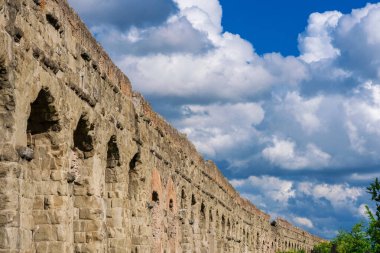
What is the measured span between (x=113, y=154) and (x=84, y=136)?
207cm

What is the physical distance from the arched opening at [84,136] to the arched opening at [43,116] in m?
1.58

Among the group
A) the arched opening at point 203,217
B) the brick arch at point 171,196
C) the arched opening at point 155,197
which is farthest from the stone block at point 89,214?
the arched opening at point 203,217

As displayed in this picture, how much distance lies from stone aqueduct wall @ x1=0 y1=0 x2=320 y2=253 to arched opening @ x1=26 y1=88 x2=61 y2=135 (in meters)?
0.02

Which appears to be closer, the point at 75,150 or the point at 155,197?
the point at 75,150

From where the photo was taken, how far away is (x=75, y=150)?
12.6 m

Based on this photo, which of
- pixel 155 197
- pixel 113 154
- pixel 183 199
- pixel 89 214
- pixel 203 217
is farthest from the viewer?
pixel 203 217

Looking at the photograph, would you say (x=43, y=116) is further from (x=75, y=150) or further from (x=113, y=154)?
(x=113, y=154)

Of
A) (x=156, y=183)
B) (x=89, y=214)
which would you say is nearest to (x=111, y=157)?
(x=89, y=214)

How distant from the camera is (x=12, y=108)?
845 centimetres

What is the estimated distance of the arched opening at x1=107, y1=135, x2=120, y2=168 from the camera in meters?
14.2

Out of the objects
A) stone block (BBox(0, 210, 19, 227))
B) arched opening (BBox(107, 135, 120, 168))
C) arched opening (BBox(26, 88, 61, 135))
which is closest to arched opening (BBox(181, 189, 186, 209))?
arched opening (BBox(107, 135, 120, 168))

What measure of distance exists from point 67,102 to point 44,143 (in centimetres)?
82

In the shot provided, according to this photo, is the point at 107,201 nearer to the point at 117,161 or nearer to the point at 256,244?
the point at 117,161

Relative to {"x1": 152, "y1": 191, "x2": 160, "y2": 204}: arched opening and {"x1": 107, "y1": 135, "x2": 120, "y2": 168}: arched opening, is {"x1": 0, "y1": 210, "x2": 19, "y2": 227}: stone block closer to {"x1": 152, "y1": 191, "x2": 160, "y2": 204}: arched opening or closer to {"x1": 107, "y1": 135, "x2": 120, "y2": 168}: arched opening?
{"x1": 107, "y1": 135, "x2": 120, "y2": 168}: arched opening
